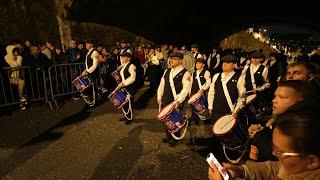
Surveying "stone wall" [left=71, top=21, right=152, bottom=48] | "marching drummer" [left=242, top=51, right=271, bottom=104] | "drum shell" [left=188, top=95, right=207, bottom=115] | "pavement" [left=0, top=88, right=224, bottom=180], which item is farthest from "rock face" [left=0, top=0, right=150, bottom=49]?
"drum shell" [left=188, top=95, right=207, bottom=115]

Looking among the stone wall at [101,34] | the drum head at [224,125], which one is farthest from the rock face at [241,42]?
the drum head at [224,125]

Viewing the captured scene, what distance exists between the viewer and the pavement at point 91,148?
4609mm

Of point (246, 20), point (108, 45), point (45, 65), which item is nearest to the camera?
point (45, 65)

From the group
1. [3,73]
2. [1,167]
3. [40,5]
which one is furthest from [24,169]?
[40,5]

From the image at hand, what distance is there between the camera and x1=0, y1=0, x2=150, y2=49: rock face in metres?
11.5

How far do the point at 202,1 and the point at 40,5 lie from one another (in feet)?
31.7

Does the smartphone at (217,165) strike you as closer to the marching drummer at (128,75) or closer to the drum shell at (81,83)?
the marching drummer at (128,75)

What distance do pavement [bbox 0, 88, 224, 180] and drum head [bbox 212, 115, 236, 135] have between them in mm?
887

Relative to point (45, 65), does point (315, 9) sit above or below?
above

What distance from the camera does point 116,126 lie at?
6934 mm

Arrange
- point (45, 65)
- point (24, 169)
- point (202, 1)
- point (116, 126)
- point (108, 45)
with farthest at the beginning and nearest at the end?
point (202, 1) → point (108, 45) → point (45, 65) → point (116, 126) → point (24, 169)

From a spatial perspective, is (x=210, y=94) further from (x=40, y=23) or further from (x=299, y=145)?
(x=40, y=23)

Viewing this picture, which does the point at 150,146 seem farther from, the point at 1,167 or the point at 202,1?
the point at 202,1

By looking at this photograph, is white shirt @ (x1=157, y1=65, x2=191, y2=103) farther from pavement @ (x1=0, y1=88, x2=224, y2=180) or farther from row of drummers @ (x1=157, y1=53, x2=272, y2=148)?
pavement @ (x1=0, y1=88, x2=224, y2=180)
